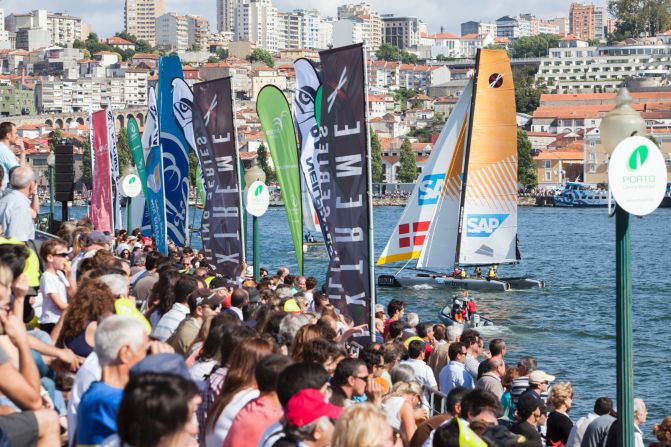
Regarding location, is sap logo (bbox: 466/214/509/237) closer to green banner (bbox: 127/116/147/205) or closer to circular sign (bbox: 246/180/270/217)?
green banner (bbox: 127/116/147/205)

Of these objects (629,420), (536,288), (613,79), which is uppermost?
(613,79)

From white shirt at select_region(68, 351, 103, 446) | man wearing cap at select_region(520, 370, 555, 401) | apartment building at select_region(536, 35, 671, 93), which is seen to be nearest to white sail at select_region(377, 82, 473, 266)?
man wearing cap at select_region(520, 370, 555, 401)

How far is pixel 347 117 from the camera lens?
1124 cm

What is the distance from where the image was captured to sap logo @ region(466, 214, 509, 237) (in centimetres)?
3159

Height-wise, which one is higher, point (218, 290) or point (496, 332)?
point (218, 290)

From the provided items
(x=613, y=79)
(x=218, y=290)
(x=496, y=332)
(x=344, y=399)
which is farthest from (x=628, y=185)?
(x=613, y=79)

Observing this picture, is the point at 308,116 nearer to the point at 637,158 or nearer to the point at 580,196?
the point at 637,158

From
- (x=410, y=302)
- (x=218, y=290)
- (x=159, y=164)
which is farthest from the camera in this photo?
(x=410, y=302)

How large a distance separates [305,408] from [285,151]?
37.3ft

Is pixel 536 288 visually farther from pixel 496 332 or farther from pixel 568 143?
pixel 568 143

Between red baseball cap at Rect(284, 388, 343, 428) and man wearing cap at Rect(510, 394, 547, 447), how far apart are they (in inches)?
117

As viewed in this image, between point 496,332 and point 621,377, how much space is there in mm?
22401

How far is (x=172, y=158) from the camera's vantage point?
1805 centimetres

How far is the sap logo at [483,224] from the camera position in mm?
31594
